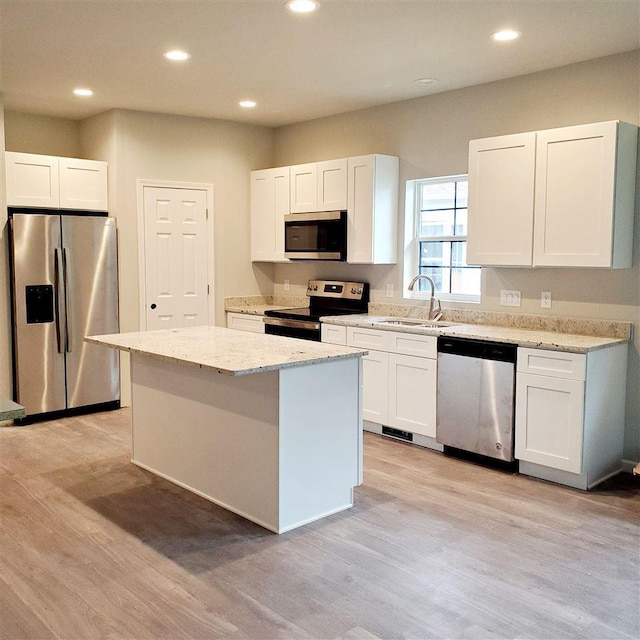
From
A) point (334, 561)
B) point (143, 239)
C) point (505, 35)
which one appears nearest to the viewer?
point (334, 561)

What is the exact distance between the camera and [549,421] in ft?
12.6

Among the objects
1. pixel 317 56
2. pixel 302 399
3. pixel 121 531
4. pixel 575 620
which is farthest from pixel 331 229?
pixel 575 620

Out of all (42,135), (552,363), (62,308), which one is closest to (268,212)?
(62,308)

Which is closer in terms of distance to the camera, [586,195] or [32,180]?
[586,195]

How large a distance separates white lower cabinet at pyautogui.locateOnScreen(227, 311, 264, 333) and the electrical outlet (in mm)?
2201

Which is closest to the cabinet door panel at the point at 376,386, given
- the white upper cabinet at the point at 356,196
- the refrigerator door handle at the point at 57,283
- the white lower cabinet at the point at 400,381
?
the white lower cabinet at the point at 400,381

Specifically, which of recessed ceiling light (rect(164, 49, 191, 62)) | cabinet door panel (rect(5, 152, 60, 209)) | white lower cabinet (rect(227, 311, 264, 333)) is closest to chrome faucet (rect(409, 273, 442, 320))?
white lower cabinet (rect(227, 311, 264, 333))

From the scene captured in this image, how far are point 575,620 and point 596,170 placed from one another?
2507 mm

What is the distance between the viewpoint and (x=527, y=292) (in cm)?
454

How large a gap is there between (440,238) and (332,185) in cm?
105

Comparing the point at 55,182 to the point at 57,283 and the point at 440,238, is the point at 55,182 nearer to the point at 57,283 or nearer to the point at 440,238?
the point at 57,283

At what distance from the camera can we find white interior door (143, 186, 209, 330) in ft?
19.1

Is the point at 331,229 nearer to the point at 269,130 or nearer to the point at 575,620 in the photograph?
the point at 269,130

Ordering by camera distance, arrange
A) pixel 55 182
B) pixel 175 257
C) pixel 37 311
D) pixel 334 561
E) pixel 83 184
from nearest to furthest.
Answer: pixel 334 561, pixel 37 311, pixel 55 182, pixel 83 184, pixel 175 257
